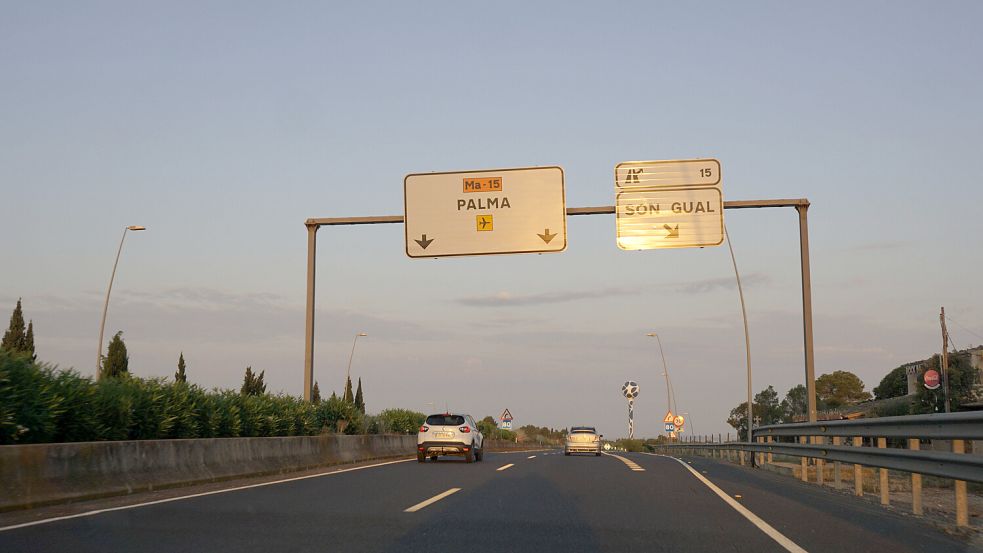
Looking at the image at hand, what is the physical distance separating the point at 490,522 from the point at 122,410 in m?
7.53

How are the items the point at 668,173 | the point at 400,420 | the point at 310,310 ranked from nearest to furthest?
the point at 668,173 < the point at 310,310 < the point at 400,420

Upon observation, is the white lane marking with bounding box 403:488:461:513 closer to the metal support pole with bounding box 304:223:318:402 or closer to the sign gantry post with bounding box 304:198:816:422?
the sign gantry post with bounding box 304:198:816:422

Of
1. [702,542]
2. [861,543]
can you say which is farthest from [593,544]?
[861,543]

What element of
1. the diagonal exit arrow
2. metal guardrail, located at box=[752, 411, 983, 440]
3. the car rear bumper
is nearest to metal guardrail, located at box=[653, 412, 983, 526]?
metal guardrail, located at box=[752, 411, 983, 440]

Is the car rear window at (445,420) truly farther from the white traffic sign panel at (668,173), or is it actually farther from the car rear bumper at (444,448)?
the white traffic sign panel at (668,173)

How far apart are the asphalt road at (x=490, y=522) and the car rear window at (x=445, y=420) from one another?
1045 cm

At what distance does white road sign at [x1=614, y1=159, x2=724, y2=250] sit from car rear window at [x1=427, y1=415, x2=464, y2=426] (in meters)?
8.02

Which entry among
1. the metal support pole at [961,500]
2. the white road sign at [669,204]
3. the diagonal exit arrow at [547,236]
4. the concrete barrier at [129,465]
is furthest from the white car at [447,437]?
the metal support pole at [961,500]

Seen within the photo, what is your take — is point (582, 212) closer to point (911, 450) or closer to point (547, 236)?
point (547, 236)

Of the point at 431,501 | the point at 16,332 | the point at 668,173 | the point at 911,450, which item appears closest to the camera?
the point at 911,450

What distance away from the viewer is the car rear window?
25.0 metres

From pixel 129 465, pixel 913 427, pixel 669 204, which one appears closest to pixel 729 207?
pixel 669 204

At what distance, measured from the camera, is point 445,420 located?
25141 mm

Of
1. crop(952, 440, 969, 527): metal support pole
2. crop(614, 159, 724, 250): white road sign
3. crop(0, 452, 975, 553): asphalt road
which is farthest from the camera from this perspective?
crop(614, 159, 724, 250): white road sign
